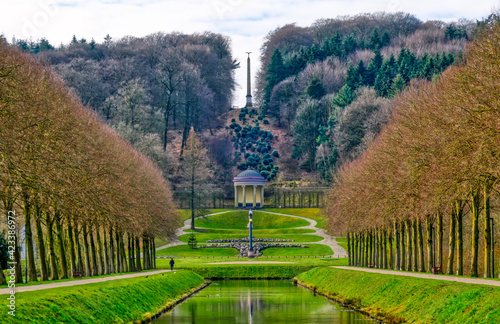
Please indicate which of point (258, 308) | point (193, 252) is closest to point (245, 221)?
point (193, 252)

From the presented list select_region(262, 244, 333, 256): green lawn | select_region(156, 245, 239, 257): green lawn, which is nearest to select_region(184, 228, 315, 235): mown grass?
select_region(156, 245, 239, 257): green lawn

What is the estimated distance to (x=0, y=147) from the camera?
3070cm

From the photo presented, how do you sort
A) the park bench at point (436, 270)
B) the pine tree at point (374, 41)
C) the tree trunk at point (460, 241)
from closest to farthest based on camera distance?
the tree trunk at point (460, 241)
the park bench at point (436, 270)
the pine tree at point (374, 41)

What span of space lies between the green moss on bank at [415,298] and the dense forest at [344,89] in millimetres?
62290

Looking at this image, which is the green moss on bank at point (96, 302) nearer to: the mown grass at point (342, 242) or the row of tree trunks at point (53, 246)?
the row of tree trunks at point (53, 246)

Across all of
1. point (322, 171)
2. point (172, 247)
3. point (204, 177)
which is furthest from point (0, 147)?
point (322, 171)

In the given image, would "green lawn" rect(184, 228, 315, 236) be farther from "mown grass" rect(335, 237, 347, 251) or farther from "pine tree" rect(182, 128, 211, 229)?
"mown grass" rect(335, 237, 347, 251)

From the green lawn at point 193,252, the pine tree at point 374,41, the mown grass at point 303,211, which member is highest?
the pine tree at point 374,41

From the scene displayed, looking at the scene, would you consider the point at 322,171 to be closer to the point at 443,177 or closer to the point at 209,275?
the point at 209,275

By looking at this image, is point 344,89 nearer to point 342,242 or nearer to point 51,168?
point 342,242

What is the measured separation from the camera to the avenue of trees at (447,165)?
3416 centimetres

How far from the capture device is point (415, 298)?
3553cm

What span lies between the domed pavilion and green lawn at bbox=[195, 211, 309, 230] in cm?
864

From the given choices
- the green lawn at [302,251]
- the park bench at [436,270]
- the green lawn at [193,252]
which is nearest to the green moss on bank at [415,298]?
the park bench at [436,270]
